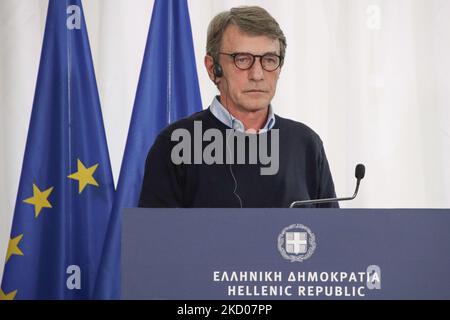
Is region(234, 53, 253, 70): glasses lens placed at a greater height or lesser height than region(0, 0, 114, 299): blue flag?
greater

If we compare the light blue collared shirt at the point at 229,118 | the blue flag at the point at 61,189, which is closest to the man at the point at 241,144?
the light blue collared shirt at the point at 229,118

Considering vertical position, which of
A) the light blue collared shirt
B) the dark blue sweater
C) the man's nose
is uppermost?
the man's nose

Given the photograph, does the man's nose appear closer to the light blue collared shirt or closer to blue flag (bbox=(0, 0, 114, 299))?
the light blue collared shirt

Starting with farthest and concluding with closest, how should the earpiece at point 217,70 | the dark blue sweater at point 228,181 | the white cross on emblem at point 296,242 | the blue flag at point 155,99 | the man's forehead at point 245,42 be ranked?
the blue flag at point 155,99 → the earpiece at point 217,70 → the man's forehead at point 245,42 → the dark blue sweater at point 228,181 → the white cross on emblem at point 296,242

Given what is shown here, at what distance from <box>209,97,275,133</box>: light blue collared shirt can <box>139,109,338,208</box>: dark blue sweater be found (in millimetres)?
24

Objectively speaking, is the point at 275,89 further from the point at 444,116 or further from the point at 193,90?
the point at 444,116

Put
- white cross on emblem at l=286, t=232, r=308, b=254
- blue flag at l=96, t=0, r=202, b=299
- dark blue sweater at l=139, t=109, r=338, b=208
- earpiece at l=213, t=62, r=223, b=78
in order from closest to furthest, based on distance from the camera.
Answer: white cross on emblem at l=286, t=232, r=308, b=254 < dark blue sweater at l=139, t=109, r=338, b=208 < earpiece at l=213, t=62, r=223, b=78 < blue flag at l=96, t=0, r=202, b=299

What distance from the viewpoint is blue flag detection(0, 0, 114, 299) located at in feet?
11.1

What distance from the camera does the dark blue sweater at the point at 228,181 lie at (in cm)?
287

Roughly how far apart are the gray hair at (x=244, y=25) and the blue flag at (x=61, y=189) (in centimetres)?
69

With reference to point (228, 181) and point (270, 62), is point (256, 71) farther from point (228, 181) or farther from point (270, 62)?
point (228, 181)

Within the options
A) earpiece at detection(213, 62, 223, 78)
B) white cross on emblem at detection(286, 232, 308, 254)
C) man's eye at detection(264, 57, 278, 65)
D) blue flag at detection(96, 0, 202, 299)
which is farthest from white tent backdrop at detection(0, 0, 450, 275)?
white cross on emblem at detection(286, 232, 308, 254)

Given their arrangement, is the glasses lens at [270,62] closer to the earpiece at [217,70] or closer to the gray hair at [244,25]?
the gray hair at [244,25]

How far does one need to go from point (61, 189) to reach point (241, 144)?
3.26ft
